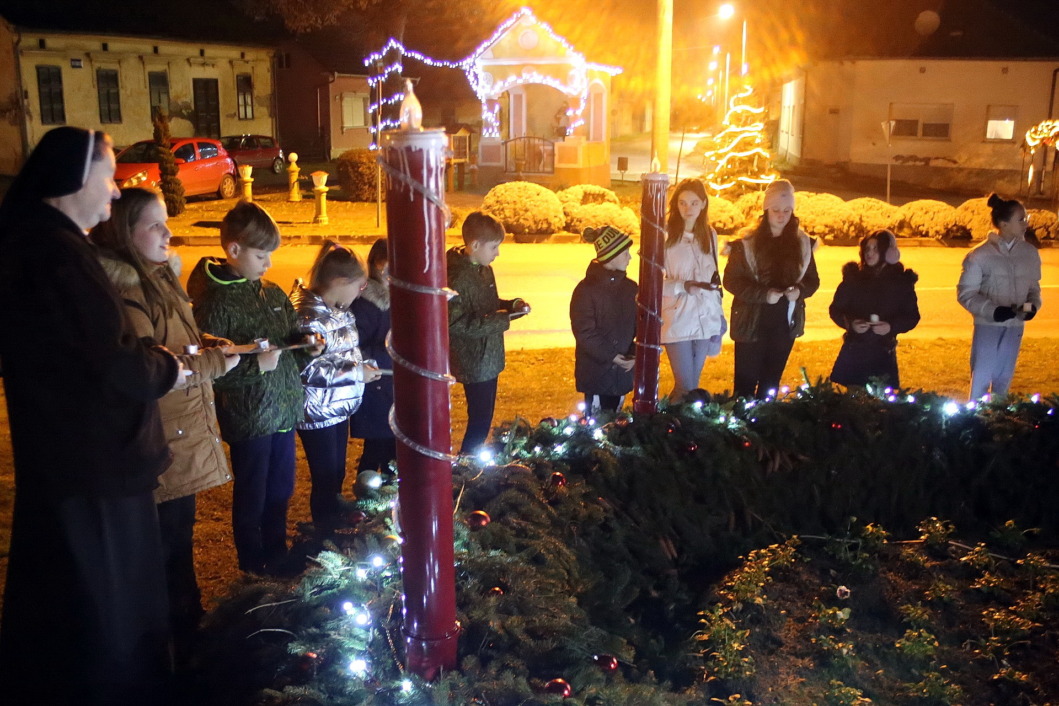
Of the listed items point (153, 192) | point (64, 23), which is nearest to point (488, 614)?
point (153, 192)

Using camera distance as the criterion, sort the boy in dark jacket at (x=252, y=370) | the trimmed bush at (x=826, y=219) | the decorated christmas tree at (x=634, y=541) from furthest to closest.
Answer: the trimmed bush at (x=826, y=219) < the boy in dark jacket at (x=252, y=370) < the decorated christmas tree at (x=634, y=541)

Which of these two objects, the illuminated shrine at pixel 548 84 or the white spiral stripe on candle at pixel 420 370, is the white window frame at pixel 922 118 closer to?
the illuminated shrine at pixel 548 84

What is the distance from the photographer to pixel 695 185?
6.04 meters

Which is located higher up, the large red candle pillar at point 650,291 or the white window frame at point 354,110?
the white window frame at point 354,110

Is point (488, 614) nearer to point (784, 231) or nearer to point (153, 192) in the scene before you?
point (153, 192)

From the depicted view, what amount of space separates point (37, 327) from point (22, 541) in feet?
2.21

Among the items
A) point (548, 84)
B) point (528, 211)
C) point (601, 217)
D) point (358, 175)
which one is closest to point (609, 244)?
point (601, 217)

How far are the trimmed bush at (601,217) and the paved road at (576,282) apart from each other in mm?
534

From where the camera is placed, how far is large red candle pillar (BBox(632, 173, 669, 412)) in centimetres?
441

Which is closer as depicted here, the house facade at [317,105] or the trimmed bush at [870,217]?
the trimmed bush at [870,217]

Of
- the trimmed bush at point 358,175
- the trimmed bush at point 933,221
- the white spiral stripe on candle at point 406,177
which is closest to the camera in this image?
the white spiral stripe on candle at point 406,177

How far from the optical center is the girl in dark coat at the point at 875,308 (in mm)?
6238

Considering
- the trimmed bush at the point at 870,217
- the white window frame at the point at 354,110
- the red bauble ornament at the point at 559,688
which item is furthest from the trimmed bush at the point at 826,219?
the white window frame at the point at 354,110

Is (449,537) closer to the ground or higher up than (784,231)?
closer to the ground
